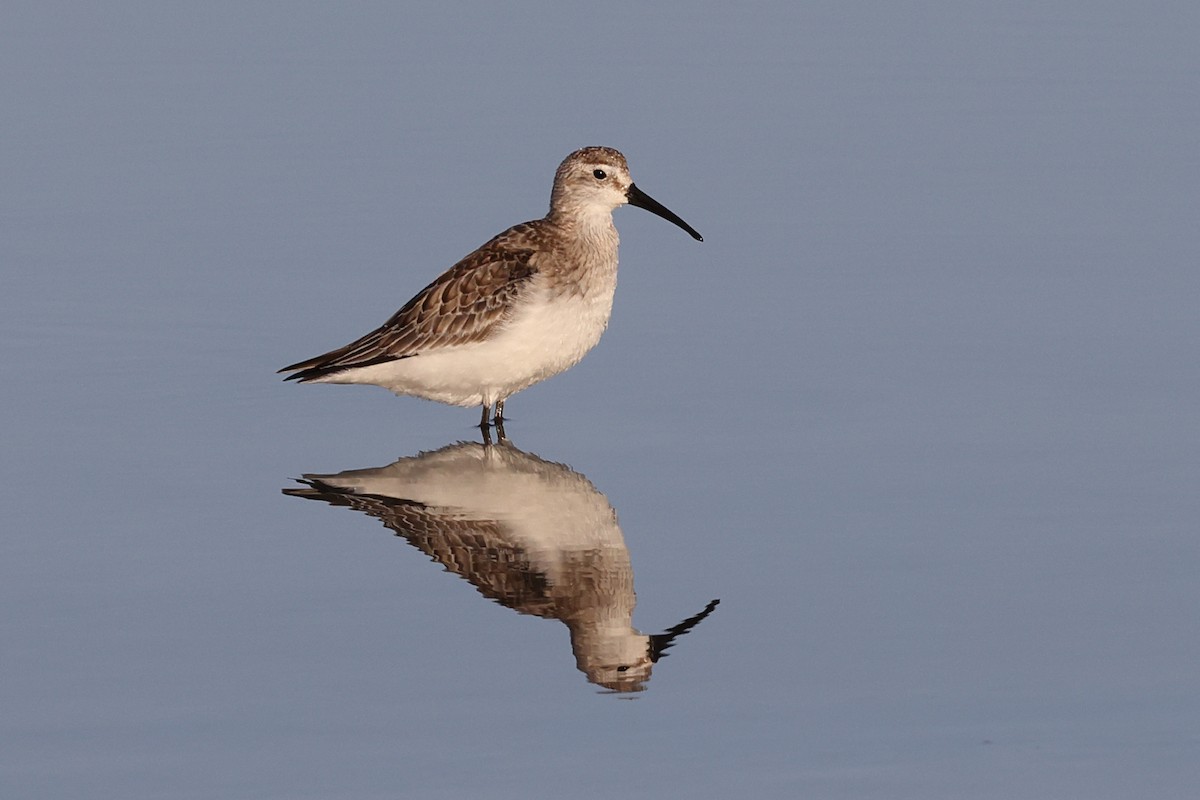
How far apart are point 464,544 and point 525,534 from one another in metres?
0.38

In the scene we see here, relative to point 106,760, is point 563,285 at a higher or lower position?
higher

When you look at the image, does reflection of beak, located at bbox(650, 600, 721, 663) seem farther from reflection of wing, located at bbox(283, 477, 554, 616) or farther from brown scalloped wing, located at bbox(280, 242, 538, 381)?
brown scalloped wing, located at bbox(280, 242, 538, 381)

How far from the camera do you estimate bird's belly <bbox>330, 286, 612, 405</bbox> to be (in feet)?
42.6

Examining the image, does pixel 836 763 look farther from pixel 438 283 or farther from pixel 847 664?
pixel 438 283

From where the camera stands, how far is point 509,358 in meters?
13.0

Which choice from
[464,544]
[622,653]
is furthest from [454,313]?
[622,653]

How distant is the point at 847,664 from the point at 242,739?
276 cm

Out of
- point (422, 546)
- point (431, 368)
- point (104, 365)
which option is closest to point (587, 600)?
point (422, 546)

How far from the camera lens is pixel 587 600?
924 cm

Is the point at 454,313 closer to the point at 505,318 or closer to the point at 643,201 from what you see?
the point at 505,318

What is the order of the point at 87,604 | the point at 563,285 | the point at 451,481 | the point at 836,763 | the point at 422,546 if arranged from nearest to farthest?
1. the point at 836,763
2. the point at 87,604
3. the point at 422,546
4. the point at 451,481
5. the point at 563,285

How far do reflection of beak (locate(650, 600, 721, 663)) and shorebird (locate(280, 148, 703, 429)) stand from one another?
4.22 meters

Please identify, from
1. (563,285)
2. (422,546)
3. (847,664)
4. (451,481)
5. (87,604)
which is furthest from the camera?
(563,285)

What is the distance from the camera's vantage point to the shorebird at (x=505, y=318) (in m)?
13.0
